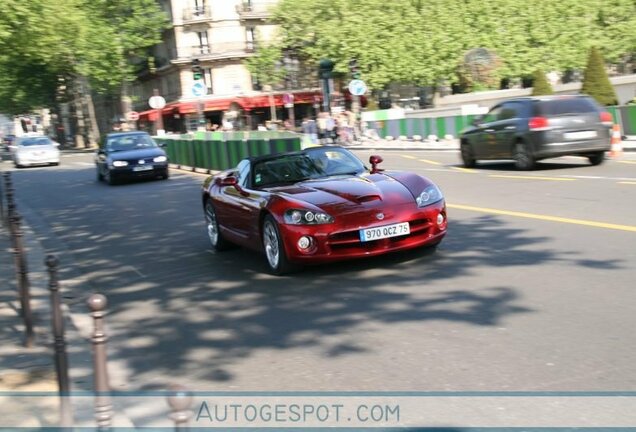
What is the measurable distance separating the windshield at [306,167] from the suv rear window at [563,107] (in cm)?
842

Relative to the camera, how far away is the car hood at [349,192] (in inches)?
300

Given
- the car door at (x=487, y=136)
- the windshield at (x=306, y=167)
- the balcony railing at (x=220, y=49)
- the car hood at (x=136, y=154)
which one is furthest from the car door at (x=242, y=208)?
the balcony railing at (x=220, y=49)

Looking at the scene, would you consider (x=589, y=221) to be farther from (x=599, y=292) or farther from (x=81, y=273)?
(x=81, y=273)

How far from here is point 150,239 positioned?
446 inches

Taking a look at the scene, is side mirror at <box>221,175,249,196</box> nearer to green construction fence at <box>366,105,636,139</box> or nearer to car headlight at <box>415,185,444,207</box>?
car headlight at <box>415,185,444,207</box>

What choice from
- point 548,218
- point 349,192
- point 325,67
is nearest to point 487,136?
point 548,218

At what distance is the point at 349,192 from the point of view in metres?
7.84

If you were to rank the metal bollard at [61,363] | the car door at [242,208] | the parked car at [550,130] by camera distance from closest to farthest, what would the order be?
1. the metal bollard at [61,363]
2. the car door at [242,208]
3. the parked car at [550,130]

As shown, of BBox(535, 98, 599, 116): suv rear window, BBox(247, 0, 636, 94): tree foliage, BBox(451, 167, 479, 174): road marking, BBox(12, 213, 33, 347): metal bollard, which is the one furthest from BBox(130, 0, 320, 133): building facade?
BBox(12, 213, 33, 347): metal bollard

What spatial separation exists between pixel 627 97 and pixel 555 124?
2174 cm

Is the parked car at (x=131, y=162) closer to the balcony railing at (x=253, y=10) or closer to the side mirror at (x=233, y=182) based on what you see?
the side mirror at (x=233, y=182)

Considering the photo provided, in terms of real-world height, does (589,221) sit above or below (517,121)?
below

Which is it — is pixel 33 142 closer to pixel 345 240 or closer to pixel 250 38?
pixel 345 240

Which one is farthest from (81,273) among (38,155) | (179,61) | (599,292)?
(179,61)
